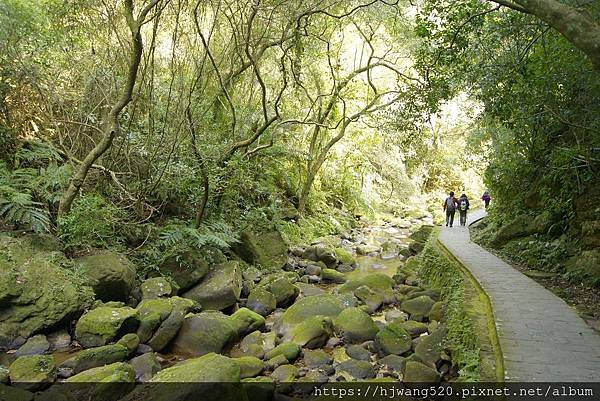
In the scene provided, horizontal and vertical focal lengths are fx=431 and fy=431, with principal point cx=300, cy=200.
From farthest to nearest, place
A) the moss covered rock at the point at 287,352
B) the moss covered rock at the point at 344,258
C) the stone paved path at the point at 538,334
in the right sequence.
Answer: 1. the moss covered rock at the point at 344,258
2. the moss covered rock at the point at 287,352
3. the stone paved path at the point at 538,334

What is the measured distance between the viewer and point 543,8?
167 inches

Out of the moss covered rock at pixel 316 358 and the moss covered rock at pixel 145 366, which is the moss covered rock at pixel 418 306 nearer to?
the moss covered rock at pixel 316 358

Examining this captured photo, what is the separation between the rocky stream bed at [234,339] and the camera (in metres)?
5.32

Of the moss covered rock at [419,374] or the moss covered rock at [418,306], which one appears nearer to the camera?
the moss covered rock at [419,374]

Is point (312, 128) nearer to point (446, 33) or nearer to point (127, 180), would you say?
point (127, 180)

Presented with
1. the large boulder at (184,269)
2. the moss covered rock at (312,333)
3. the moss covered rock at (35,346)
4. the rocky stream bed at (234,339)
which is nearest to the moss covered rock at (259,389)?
the rocky stream bed at (234,339)

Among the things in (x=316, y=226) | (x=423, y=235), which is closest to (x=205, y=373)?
(x=316, y=226)

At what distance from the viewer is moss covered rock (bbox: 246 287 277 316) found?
8614mm

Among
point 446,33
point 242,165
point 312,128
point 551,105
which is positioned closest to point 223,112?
point 242,165

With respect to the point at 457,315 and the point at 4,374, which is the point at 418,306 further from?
the point at 4,374

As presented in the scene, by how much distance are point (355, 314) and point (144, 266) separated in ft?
14.4

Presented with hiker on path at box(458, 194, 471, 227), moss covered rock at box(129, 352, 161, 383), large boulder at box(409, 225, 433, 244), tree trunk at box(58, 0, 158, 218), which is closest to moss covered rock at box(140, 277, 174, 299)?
tree trunk at box(58, 0, 158, 218)

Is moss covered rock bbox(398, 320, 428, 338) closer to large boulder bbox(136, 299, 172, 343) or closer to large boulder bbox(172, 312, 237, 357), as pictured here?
large boulder bbox(172, 312, 237, 357)

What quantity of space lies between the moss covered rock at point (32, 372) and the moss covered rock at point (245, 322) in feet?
8.85
